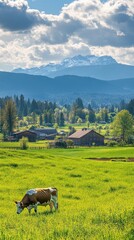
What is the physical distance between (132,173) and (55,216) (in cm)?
2443

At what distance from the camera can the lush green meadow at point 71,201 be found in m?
16.8

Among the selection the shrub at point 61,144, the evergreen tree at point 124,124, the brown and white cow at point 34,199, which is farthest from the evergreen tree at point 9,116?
the brown and white cow at point 34,199

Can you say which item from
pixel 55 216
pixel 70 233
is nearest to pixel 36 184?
pixel 55 216

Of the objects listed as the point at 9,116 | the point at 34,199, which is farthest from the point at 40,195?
the point at 9,116

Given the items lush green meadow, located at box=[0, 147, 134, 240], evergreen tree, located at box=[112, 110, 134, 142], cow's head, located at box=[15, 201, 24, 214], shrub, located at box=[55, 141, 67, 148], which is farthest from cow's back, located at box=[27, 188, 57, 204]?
evergreen tree, located at box=[112, 110, 134, 142]

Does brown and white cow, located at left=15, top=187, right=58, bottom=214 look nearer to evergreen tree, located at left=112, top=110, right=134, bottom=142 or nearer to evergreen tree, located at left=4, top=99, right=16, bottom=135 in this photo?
evergreen tree, located at left=112, top=110, right=134, bottom=142

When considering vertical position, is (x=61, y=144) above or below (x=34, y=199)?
above

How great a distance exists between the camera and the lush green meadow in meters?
16.8

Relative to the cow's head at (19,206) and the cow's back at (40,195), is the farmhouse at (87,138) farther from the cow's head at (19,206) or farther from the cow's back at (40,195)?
the cow's head at (19,206)

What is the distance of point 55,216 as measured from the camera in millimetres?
22031

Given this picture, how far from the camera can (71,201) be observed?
29203 mm

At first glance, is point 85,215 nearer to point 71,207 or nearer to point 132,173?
point 71,207

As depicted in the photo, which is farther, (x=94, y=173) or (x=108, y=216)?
(x=94, y=173)

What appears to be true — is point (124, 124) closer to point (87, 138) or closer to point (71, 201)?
point (87, 138)
